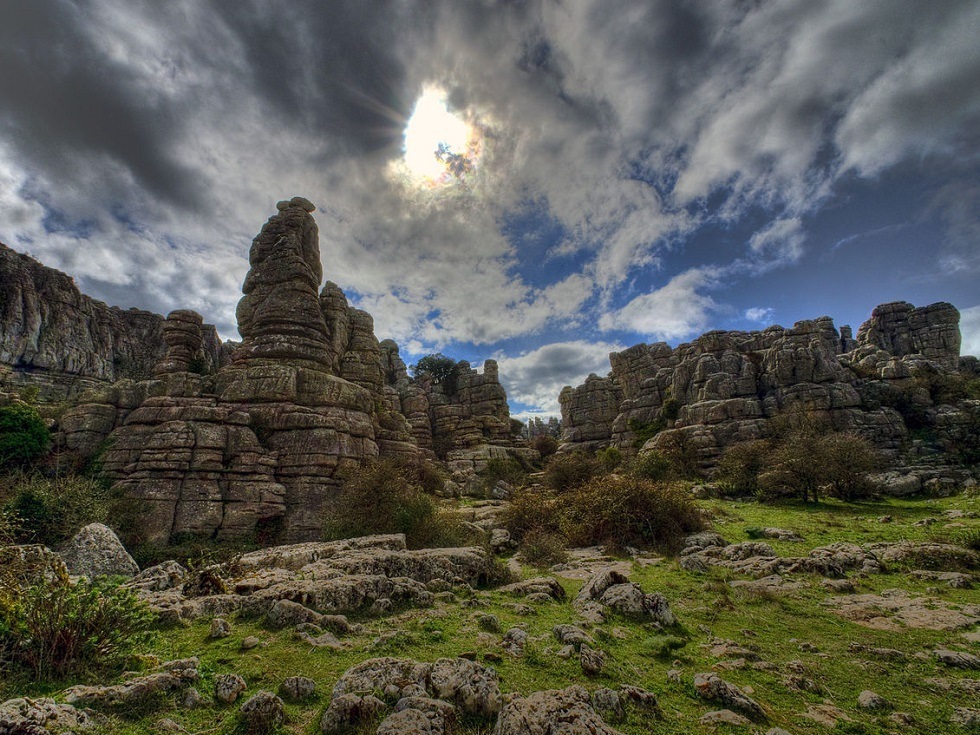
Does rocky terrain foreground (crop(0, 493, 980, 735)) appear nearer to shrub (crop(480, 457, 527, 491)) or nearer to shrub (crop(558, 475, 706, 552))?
shrub (crop(558, 475, 706, 552))

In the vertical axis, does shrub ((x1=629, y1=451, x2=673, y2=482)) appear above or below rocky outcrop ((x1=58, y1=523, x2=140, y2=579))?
above

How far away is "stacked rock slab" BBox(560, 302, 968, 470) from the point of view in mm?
38219

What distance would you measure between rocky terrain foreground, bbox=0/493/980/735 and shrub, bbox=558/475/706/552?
3.97 meters

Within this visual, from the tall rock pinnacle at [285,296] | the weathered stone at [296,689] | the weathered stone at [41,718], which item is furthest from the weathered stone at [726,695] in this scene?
the tall rock pinnacle at [285,296]

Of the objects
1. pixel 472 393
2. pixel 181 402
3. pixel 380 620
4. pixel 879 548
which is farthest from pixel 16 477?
pixel 472 393

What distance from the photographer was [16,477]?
1962 centimetres

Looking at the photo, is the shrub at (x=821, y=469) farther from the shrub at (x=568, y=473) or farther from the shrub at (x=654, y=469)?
the shrub at (x=568, y=473)

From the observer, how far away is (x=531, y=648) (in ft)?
22.0

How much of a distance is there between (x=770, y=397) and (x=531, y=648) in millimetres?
45138

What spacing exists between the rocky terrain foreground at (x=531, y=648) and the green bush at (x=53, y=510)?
580cm

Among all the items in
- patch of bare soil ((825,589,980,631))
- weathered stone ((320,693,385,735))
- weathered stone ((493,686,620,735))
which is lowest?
patch of bare soil ((825,589,980,631))

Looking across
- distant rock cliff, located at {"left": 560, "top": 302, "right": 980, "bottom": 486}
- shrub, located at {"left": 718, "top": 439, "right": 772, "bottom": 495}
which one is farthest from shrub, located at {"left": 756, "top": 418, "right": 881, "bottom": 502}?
distant rock cliff, located at {"left": 560, "top": 302, "right": 980, "bottom": 486}

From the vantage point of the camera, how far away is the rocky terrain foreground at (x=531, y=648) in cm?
456

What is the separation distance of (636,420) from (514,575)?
4574 cm
